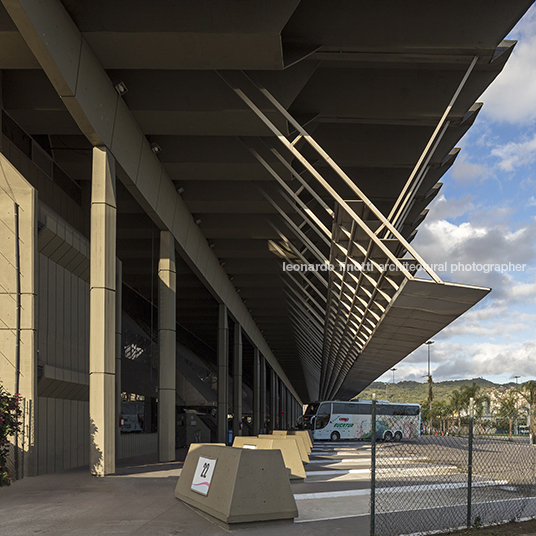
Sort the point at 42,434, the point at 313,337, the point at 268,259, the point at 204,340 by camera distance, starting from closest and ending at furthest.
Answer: the point at 42,434, the point at 268,259, the point at 313,337, the point at 204,340

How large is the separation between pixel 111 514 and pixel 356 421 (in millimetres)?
43692

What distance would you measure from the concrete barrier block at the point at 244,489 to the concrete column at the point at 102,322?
5.60m

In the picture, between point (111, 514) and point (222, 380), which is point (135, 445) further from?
point (111, 514)

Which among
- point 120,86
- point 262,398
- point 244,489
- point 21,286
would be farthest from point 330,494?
point 262,398

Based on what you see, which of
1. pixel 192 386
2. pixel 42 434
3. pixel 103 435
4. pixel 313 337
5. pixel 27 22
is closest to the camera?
pixel 27 22

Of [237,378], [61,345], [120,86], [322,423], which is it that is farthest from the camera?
[322,423]

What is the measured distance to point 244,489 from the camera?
7504 millimetres

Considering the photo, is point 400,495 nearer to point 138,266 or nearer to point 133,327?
point 138,266

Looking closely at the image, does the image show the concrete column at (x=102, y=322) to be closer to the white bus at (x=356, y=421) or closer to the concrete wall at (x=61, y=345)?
the concrete wall at (x=61, y=345)

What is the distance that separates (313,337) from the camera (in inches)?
1670

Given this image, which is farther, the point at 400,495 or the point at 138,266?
the point at 138,266

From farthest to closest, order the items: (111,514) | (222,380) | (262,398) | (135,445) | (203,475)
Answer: (262,398) → (222,380) → (135,445) → (203,475) → (111,514)

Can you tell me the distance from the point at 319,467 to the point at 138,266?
17241mm

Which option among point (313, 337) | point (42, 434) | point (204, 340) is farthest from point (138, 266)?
point (204, 340)
